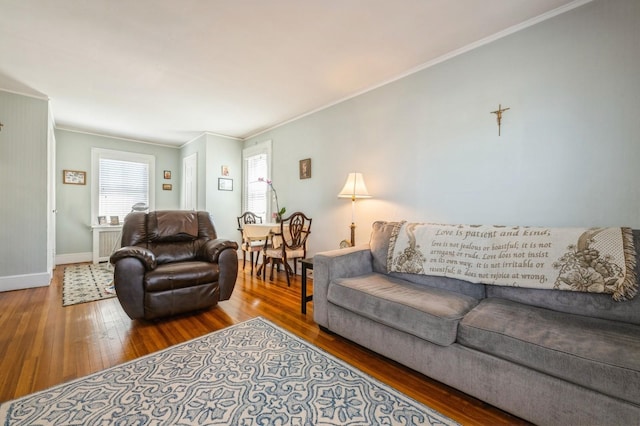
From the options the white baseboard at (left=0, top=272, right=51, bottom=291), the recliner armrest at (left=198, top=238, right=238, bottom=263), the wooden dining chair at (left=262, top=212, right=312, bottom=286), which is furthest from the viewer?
the wooden dining chair at (left=262, top=212, right=312, bottom=286)

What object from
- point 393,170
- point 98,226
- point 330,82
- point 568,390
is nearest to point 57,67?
point 330,82

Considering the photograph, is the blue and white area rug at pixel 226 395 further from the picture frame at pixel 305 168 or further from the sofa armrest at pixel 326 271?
the picture frame at pixel 305 168

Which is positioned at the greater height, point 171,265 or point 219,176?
point 219,176

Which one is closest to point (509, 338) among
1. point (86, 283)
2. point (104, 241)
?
point (86, 283)

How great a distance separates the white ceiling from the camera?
1.99m

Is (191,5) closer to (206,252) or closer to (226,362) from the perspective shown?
(206,252)

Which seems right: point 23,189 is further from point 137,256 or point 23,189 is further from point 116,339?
point 116,339

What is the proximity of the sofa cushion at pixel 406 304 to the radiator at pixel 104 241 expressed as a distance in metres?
5.07

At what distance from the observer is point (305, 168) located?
4.10 meters

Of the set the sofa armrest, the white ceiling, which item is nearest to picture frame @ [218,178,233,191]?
the white ceiling

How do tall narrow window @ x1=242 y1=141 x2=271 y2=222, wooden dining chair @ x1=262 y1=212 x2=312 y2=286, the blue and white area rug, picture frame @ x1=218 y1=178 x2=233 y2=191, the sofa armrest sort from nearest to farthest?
the blue and white area rug < the sofa armrest < wooden dining chair @ x1=262 y1=212 x2=312 y2=286 < tall narrow window @ x1=242 y1=141 x2=271 y2=222 < picture frame @ x1=218 y1=178 x2=233 y2=191

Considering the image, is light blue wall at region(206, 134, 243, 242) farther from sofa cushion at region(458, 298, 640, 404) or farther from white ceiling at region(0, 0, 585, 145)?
sofa cushion at region(458, 298, 640, 404)

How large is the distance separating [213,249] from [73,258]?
4.31 metres

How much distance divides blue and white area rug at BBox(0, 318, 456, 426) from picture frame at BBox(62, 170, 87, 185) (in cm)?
502
